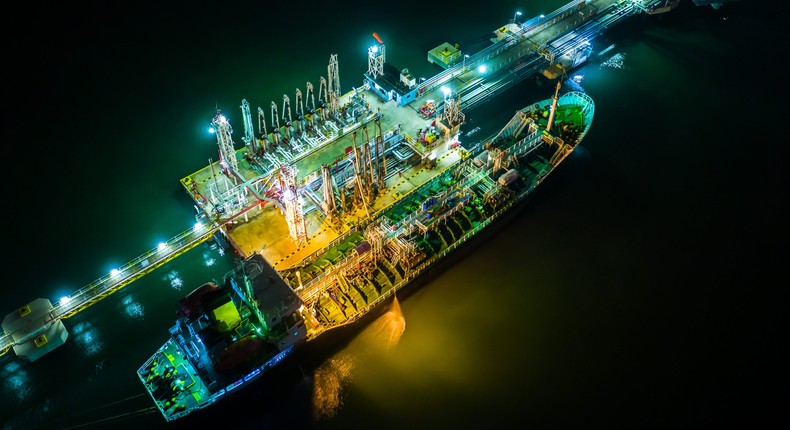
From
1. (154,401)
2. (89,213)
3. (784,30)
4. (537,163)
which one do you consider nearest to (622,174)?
(537,163)

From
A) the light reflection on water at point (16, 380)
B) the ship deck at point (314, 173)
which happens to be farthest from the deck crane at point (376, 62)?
the light reflection on water at point (16, 380)

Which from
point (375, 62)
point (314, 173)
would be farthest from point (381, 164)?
point (375, 62)

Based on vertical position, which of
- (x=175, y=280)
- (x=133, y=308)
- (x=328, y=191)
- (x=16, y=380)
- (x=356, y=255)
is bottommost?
(x=16, y=380)

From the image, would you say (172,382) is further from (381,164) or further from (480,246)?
(480,246)

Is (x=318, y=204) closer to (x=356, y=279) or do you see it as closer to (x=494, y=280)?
(x=356, y=279)

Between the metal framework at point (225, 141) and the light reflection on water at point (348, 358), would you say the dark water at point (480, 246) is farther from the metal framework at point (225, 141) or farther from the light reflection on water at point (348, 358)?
the metal framework at point (225, 141)

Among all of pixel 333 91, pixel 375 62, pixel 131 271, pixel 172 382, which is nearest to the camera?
pixel 172 382

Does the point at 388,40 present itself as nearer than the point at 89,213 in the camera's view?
No
